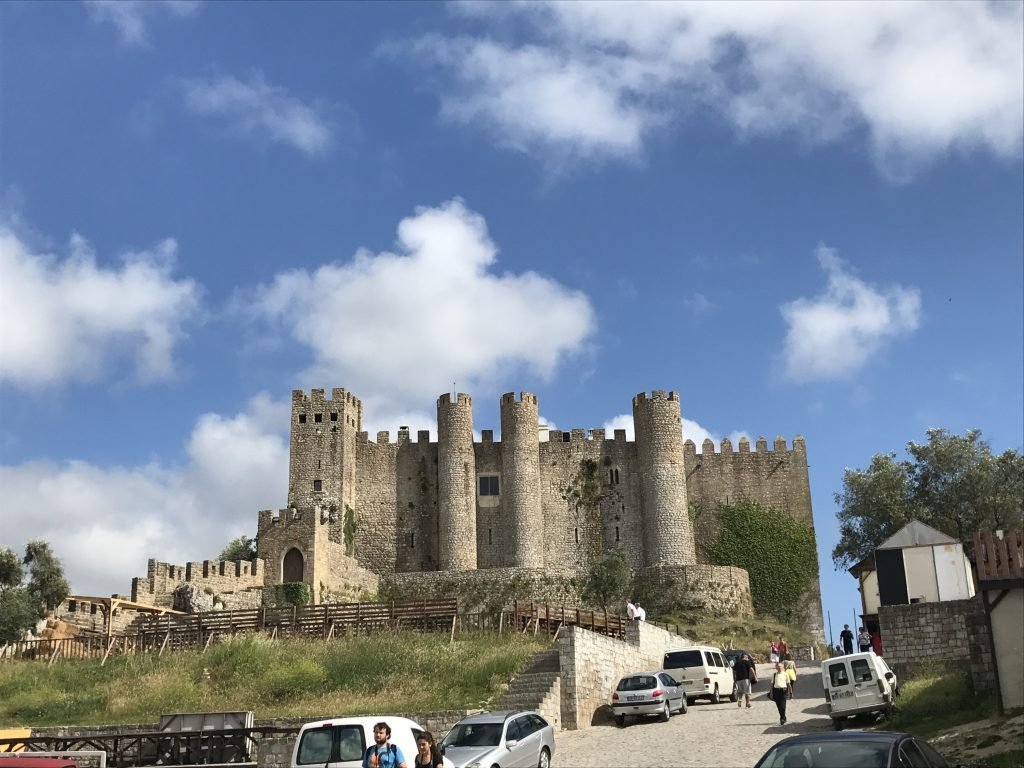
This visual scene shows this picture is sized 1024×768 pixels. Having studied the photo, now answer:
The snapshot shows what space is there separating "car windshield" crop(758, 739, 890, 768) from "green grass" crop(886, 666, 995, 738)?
838cm

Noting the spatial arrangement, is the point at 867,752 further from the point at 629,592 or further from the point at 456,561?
the point at 456,561

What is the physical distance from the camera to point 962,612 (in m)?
25.2

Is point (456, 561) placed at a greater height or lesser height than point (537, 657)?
greater

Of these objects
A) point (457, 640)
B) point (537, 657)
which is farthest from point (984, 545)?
point (457, 640)

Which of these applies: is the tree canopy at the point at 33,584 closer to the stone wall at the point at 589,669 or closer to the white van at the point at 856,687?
the stone wall at the point at 589,669

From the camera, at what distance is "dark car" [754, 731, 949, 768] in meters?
11.3

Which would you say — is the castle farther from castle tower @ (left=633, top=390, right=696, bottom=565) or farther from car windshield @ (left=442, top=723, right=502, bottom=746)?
car windshield @ (left=442, top=723, right=502, bottom=746)

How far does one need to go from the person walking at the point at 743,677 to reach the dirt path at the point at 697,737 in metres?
0.30

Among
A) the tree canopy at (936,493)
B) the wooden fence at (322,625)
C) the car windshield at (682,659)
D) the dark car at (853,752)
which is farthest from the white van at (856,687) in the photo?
the tree canopy at (936,493)

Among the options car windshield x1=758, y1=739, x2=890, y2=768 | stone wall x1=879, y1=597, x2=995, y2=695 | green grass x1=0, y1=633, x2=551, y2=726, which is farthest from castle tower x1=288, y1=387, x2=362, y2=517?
car windshield x1=758, y1=739, x2=890, y2=768

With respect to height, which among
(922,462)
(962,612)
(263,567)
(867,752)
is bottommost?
(867,752)

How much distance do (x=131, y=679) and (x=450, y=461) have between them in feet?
86.9

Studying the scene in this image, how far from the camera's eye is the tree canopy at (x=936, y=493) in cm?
4656

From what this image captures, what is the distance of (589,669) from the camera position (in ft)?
88.8
